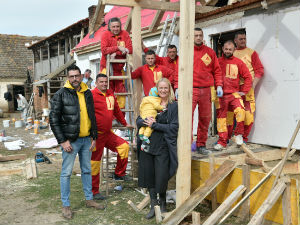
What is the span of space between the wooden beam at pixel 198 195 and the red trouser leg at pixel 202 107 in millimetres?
1052

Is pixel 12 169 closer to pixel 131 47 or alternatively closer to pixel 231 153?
pixel 131 47

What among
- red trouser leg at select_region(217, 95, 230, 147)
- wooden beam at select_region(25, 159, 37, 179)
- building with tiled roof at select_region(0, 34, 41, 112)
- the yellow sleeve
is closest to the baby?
the yellow sleeve

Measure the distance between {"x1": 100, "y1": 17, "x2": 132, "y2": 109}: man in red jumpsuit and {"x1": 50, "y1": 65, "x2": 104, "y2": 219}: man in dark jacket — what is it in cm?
164

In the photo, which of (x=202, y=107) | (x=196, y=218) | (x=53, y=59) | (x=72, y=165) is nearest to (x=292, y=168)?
(x=202, y=107)

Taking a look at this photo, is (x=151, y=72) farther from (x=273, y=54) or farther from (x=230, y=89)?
(x=273, y=54)

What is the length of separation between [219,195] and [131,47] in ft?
10.8

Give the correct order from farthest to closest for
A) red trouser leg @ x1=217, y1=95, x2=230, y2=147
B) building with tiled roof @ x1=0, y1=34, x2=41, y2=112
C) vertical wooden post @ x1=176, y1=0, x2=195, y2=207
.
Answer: building with tiled roof @ x1=0, y1=34, x2=41, y2=112
red trouser leg @ x1=217, y1=95, x2=230, y2=147
vertical wooden post @ x1=176, y1=0, x2=195, y2=207

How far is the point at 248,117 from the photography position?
6.05 m

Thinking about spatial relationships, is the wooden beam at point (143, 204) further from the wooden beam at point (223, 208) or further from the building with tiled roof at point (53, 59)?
the building with tiled roof at point (53, 59)

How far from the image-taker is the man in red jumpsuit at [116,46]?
6.17m

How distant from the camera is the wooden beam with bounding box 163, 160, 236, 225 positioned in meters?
4.07

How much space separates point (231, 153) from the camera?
541cm

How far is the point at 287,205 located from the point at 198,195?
1.07m

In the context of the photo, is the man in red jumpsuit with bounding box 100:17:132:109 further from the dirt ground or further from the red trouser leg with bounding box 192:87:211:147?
the dirt ground
